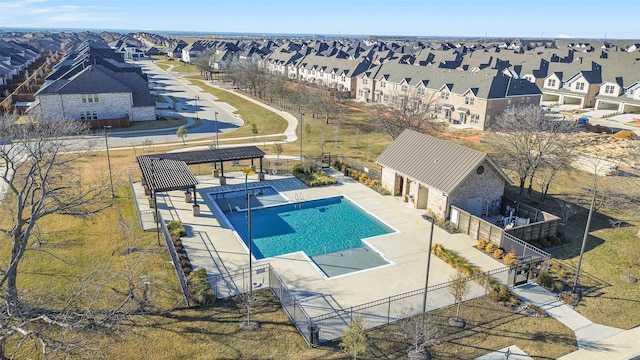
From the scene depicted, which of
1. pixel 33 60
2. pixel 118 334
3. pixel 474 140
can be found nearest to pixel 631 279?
pixel 118 334

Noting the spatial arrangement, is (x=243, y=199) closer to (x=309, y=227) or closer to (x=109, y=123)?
(x=309, y=227)

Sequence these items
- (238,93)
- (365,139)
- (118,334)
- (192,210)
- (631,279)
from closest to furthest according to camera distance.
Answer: (118,334) → (631,279) → (192,210) → (365,139) → (238,93)

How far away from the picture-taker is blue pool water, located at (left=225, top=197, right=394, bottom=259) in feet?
94.3

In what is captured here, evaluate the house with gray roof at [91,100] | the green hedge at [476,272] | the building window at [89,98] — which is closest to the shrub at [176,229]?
the green hedge at [476,272]

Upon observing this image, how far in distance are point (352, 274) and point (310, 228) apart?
7.66 m

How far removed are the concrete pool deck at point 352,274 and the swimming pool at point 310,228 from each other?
36.2 inches

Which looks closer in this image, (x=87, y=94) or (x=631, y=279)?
(x=631, y=279)

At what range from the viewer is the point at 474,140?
195ft

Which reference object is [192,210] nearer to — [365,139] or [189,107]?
[365,139]

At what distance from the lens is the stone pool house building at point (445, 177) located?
1212 inches

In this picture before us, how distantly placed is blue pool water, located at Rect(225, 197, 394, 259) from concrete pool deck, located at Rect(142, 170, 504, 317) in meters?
1.00

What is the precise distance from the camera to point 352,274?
81.7 feet

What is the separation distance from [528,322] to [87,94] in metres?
62.7

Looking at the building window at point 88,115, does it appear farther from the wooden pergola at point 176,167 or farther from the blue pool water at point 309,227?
the blue pool water at point 309,227
